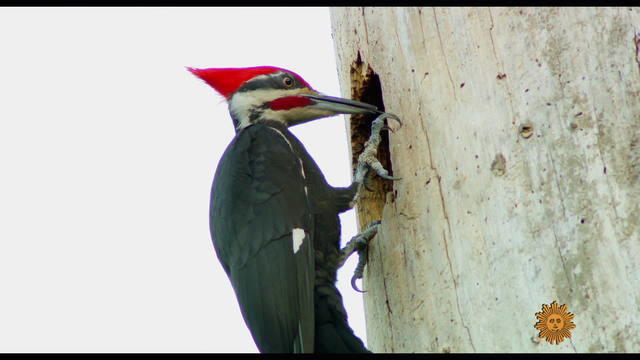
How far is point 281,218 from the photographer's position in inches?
118

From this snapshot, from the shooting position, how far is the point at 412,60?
2.94m

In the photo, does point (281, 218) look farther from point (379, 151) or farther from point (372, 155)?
point (379, 151)

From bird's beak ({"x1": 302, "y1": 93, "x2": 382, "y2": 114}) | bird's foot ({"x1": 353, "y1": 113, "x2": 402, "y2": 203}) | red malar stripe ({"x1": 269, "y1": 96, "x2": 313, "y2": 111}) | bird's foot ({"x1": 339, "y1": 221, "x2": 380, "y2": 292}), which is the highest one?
red malar stripe ({"x1": 269, "y1": 96, "x2": 313, "y2": 111})

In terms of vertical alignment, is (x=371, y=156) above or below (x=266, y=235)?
above

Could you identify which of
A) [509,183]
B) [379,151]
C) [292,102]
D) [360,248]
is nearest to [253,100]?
[292,102]

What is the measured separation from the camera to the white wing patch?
9.66ft

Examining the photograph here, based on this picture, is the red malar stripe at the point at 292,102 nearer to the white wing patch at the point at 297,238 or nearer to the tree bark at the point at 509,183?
the tree bark at the point at 509,183

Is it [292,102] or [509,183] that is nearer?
[509,183]

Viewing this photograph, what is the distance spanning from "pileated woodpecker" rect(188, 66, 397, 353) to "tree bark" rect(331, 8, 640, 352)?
0.65 feet

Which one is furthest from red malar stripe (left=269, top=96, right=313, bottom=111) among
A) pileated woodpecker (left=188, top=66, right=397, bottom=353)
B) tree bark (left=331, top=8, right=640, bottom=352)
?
tree bark (left=331, top=8, right=640, bottom=352)

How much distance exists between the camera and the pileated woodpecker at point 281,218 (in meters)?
2.77

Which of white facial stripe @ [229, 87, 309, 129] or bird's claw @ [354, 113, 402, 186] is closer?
bird's claw @ [354, 113, 402, 186]

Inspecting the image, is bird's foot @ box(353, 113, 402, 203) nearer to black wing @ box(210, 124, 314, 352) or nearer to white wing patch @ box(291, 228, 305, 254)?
black wing @ box(210, 124, 314, 352)

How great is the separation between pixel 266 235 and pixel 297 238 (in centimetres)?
12
